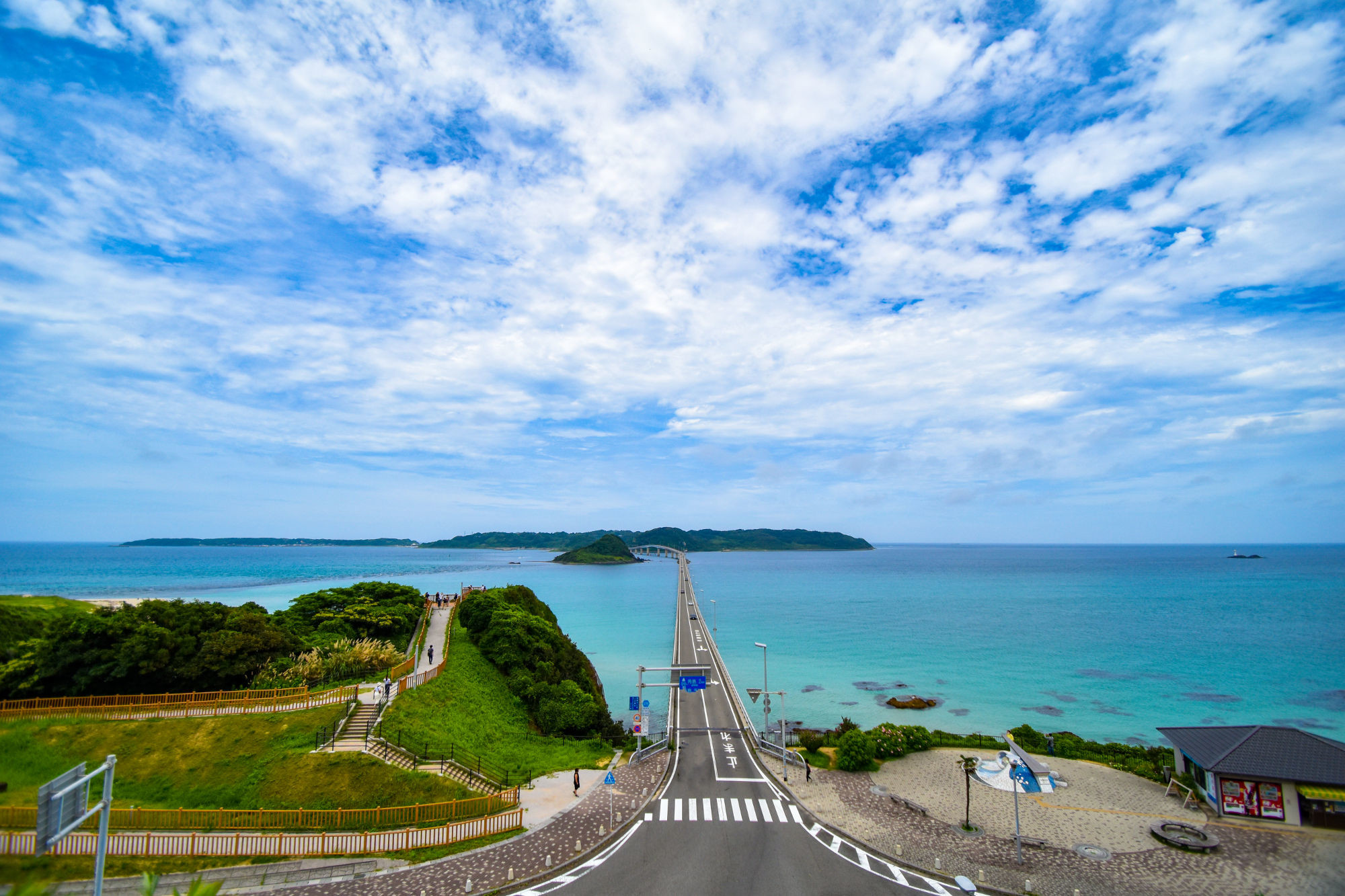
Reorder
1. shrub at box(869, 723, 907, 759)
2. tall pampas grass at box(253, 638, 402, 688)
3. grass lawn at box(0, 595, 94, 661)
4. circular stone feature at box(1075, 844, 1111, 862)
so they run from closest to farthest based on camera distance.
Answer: circular stone feature at box(1075, 844, 1111, 862) → tall pampas grass at box(253, 638, 402, 688) → shrub at box(869, 723, 907, 759) → grass lawn at box(0, 595, 94, 661)

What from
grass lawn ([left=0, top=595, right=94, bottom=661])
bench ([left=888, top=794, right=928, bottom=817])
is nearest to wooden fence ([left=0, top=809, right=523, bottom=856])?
bench ([left=888, top=794, right=928, bottom=817])

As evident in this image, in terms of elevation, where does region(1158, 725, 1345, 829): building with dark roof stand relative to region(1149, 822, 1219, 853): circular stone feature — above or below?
above

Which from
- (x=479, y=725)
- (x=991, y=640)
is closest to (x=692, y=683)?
(x=479, y=725)

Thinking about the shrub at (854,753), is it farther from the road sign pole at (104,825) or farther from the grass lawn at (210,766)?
the road sign pole at (104,825)

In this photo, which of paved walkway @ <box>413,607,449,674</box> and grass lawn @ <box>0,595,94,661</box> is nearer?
grass lawn @ <box>0,595,94,661</box>

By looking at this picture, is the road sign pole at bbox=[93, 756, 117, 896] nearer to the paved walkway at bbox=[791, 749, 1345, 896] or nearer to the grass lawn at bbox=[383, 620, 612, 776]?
the grass lawn at bbox=[383, 620, 612, 776]

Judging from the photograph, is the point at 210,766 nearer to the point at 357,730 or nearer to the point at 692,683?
the point at 357,730
